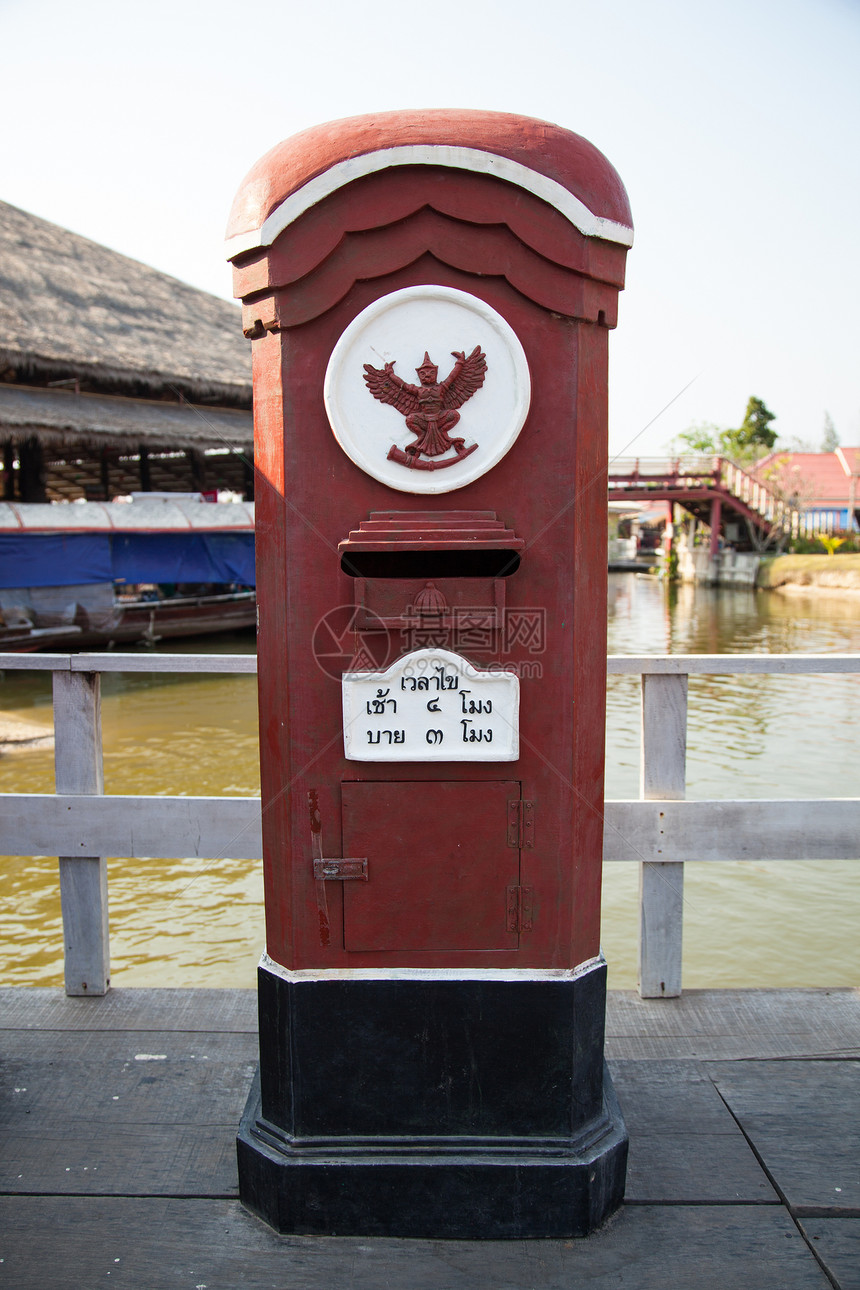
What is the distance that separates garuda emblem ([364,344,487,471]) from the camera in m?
2.00

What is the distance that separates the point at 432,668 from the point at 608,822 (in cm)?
124

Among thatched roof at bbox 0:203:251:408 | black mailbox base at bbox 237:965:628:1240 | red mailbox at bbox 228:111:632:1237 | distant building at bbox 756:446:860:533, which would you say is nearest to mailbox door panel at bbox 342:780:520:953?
red mailbox at bbox 228:111:632:1237

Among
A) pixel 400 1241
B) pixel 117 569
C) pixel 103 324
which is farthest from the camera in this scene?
pixel 103 324

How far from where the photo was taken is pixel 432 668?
2.08 metres

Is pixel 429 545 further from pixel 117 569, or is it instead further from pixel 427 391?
pixel 117 569

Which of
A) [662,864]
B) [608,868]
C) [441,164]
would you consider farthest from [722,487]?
[441,164]

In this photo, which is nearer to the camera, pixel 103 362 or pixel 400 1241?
pixel 400 1241

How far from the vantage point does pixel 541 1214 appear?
208cm

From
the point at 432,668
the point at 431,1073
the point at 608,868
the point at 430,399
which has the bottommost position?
the point at 608,868

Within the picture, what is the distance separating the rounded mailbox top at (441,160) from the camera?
1.95 metres

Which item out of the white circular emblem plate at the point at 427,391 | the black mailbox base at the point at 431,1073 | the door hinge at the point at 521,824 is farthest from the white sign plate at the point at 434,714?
the black mailbox base at the point at 431,1073

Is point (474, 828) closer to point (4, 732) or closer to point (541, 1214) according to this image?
→ point (541, 1214)

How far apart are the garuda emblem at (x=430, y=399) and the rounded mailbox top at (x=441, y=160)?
37cm

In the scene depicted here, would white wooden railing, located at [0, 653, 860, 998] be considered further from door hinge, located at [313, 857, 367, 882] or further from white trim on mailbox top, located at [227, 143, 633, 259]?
white trim on mailbox top, located at [227, 143, 633, 259]
